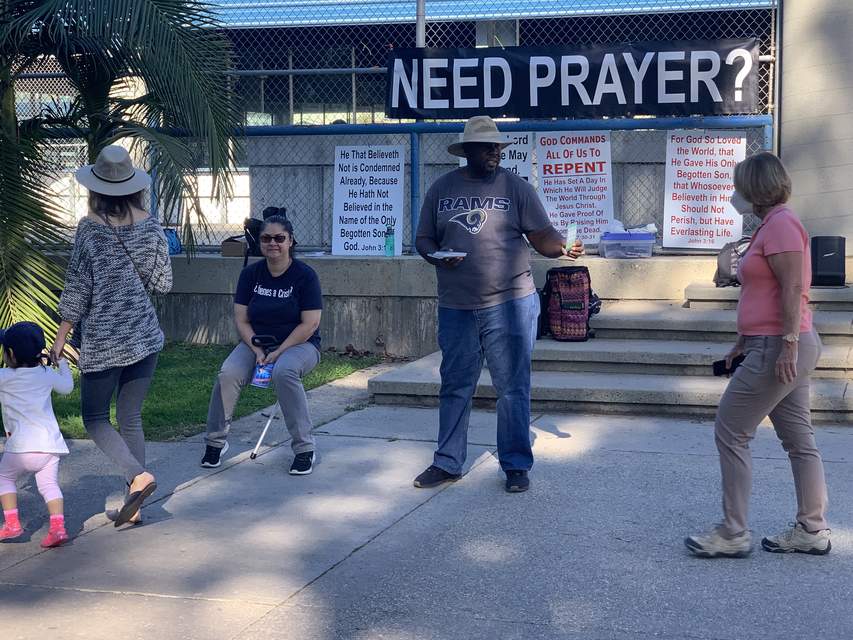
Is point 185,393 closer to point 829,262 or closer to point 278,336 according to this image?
Answer: point 278,336

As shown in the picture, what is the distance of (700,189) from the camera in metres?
9.92

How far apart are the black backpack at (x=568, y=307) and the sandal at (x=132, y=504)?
4.28 m

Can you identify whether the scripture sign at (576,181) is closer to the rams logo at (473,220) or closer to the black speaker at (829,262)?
the black speaker at (829,262)

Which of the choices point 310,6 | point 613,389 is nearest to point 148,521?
point 613,389

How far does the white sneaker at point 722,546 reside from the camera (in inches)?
184

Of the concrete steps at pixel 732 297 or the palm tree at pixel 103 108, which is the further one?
the concrete steps at pixel 732 297

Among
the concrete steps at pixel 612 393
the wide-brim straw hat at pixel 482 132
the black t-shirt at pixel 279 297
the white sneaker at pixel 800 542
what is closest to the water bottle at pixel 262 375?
the black t-shirt at pixel 279 297

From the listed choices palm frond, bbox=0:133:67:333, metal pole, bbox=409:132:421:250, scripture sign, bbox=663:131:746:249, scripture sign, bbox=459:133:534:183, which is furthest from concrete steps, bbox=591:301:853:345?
palm frond, bbox=0:133:67:333

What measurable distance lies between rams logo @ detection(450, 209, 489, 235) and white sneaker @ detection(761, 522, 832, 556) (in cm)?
209

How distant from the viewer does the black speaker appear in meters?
9.17

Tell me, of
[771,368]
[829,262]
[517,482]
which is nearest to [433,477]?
[517,482]

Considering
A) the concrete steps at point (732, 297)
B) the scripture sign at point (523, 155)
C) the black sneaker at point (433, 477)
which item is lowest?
the black sneaker at point (433, 477)

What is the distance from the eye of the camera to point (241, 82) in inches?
452

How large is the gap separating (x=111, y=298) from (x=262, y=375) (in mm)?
1242
